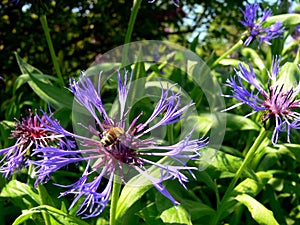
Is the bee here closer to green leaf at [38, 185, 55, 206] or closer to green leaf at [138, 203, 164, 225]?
green leaf at [38, 185, 55, 206]

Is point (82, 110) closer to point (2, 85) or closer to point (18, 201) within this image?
point (18, 201)

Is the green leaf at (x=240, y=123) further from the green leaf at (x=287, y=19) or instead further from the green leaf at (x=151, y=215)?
the green leaf at (x=151, y=215)

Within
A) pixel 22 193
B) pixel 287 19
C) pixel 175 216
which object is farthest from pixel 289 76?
pixel 22 193

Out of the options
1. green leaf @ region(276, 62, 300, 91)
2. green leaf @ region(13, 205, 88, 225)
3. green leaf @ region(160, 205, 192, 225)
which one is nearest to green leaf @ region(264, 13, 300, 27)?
green leaf @ region(276, 62, 300, 91)

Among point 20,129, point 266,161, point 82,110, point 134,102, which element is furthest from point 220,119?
point 20,129

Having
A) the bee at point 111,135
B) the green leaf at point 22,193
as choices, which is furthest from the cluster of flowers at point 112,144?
the green leaf at point 22,193

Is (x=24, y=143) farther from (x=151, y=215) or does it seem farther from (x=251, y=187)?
(x=251, y=187)
